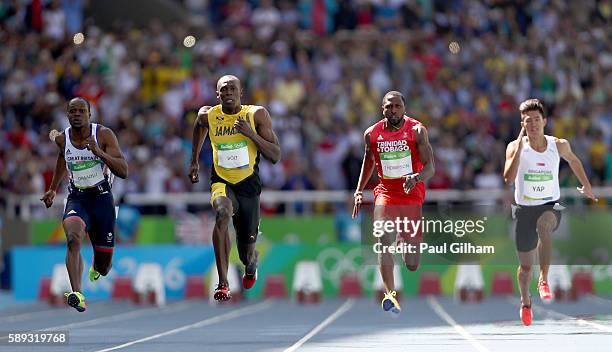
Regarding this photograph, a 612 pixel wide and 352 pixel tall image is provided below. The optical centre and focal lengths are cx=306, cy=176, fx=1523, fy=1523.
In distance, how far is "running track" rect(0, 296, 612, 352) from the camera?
16.5 meters

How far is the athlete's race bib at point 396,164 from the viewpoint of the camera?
1645 centimetres

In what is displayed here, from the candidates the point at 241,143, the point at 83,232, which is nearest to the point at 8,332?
the point at 83,232

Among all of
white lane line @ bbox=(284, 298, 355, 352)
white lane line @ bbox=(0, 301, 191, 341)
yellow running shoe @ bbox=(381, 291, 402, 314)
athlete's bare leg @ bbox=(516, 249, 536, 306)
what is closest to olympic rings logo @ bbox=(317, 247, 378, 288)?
white lane line @ bbox=(284, 298, 355, 352)

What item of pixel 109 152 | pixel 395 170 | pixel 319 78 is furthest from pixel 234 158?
pixel 319 78

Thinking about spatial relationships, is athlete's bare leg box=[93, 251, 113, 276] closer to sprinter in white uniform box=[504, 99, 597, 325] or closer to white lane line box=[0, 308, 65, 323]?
sprinter in white uniform box=[504, 99, 597, 325]

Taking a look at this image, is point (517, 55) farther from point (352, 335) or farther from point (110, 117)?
point (352, 335)

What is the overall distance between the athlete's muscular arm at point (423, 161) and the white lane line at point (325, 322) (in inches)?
86.0

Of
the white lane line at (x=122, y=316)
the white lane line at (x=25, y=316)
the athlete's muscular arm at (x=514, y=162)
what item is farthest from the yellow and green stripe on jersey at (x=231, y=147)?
the white lane line at (x=25, y=316)

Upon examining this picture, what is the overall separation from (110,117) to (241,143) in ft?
43.1

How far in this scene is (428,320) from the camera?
21625 millimetres

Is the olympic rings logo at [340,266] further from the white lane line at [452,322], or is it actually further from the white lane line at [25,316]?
the white lane line at [25,316]

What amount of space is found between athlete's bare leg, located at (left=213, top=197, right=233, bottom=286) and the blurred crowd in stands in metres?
10.8

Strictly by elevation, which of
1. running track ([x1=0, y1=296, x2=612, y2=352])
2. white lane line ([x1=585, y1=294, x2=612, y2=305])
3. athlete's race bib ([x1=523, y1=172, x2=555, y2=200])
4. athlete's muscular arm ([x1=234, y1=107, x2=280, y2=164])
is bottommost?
running track ([x1=0, y1=296, x2=612, y2=352])

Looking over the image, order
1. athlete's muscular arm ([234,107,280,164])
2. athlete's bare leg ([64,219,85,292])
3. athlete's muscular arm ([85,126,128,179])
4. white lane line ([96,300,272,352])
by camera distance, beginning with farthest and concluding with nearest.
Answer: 1. white lane line ([96,300,272,352])
2. athlete's bare leg ([64,219,85,292])
3. athlete's muscular arm ([85,126,128,179])
4. athlete's muscular arm ([234,107,280,164])
